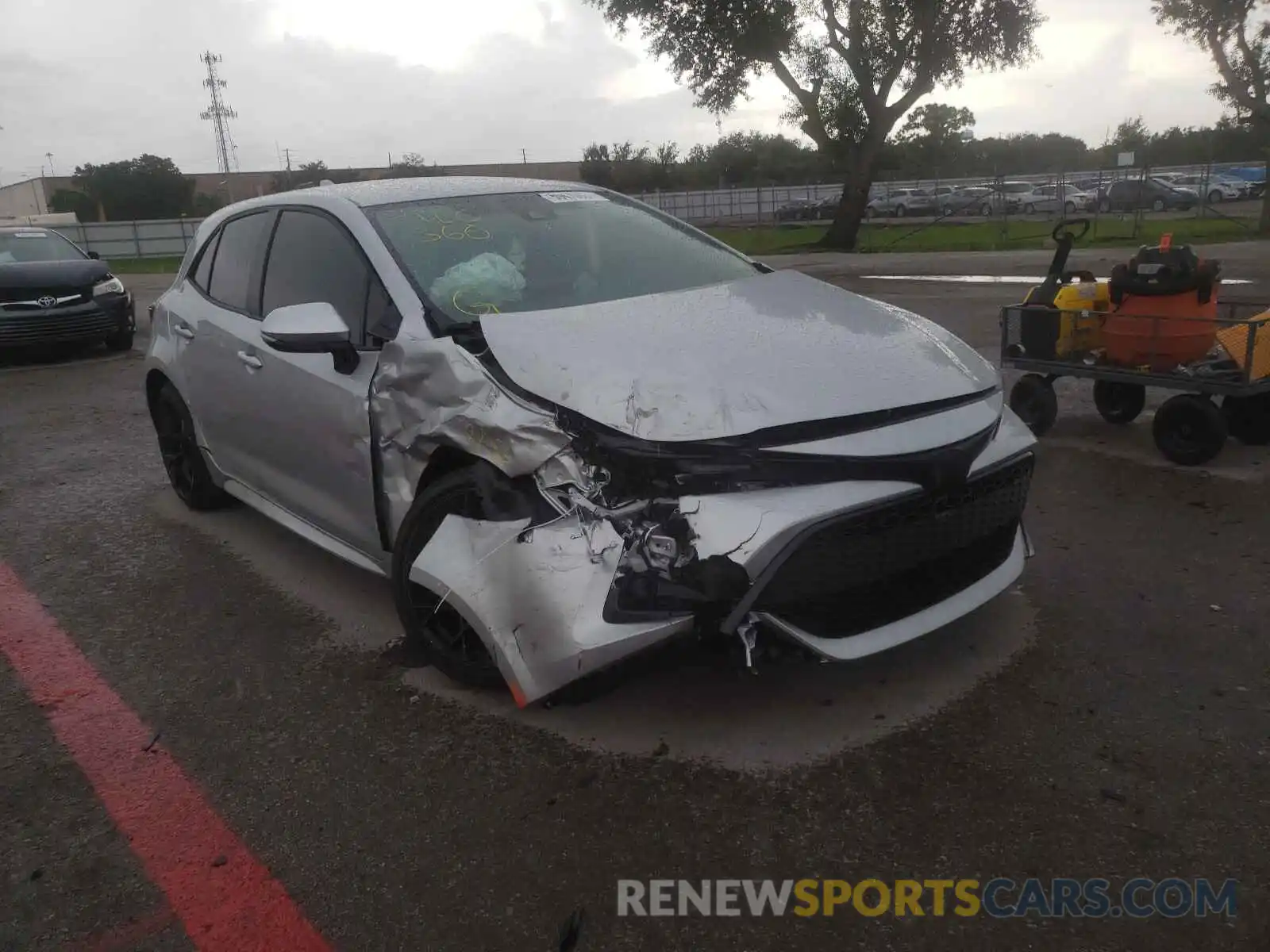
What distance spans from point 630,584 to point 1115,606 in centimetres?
210

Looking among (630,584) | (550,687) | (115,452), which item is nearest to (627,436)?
(630,584)

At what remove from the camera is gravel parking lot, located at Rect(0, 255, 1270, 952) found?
92.5 inches

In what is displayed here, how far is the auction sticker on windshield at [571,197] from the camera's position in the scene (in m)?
4.28

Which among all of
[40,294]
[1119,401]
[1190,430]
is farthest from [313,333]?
[40,294]

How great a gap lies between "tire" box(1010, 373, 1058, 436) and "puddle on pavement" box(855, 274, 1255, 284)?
789cm

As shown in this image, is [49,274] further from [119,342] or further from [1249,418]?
[1249,418]

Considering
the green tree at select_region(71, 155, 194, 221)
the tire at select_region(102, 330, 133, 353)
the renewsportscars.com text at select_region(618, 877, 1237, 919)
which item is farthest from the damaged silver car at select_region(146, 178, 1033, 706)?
the green tree at select_region(71, 155, 194, 221)

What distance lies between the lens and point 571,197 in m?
4.35

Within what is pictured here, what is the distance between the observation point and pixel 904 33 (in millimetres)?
24391

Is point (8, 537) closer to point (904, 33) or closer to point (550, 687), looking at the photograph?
point (550, 687)

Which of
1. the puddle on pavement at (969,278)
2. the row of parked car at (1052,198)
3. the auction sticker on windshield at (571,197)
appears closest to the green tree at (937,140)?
the row of parked car at (1052,198)

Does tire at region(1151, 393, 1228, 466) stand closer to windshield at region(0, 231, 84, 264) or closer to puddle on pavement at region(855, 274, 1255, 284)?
puddle on pavement at region(855, 274, 1255, 284)

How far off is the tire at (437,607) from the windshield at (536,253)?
586mm

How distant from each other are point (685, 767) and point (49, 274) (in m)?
11.1
